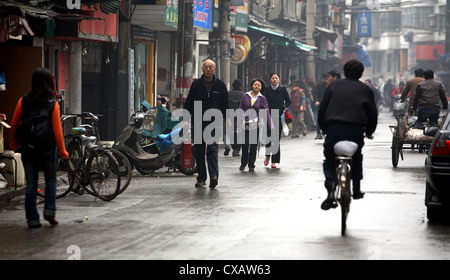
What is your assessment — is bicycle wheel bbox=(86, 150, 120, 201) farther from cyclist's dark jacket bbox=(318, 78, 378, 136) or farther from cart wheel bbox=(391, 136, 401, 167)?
cart wheel bbox=(391, 136, 401, 167)

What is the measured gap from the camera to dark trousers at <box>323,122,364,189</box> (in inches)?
381

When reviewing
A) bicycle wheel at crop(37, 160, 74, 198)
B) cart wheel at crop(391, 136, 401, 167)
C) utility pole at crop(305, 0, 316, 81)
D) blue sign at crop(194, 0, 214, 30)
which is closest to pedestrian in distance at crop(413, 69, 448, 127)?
cart wheel at crop(391, 136, 401, 167)

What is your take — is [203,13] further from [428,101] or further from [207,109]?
[207,109]

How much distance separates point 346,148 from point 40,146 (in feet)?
10.7

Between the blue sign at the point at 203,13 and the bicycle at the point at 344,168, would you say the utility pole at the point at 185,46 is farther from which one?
the bicycle at the point at 344,168

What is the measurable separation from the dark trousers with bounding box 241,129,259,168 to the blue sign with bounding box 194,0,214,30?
940 cm

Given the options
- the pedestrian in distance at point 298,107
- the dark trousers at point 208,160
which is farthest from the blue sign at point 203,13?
the dark trousers at point 208,160

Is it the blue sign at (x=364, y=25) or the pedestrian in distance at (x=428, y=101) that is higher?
the blue sign at (x=364, y=25)

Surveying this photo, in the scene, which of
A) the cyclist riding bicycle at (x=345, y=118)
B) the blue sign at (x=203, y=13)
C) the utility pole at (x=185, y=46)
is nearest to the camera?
the cyclist riding bicycle at (x=345, y=118)

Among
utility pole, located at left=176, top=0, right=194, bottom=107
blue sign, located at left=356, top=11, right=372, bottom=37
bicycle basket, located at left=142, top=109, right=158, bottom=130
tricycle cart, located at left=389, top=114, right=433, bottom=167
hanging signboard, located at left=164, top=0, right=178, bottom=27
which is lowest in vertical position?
tricycle cart, located at left=389, top=114, right=433, bottom=167

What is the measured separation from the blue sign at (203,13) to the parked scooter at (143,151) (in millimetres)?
10481

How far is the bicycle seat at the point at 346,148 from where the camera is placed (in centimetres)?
934

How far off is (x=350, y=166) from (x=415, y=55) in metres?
77.8
